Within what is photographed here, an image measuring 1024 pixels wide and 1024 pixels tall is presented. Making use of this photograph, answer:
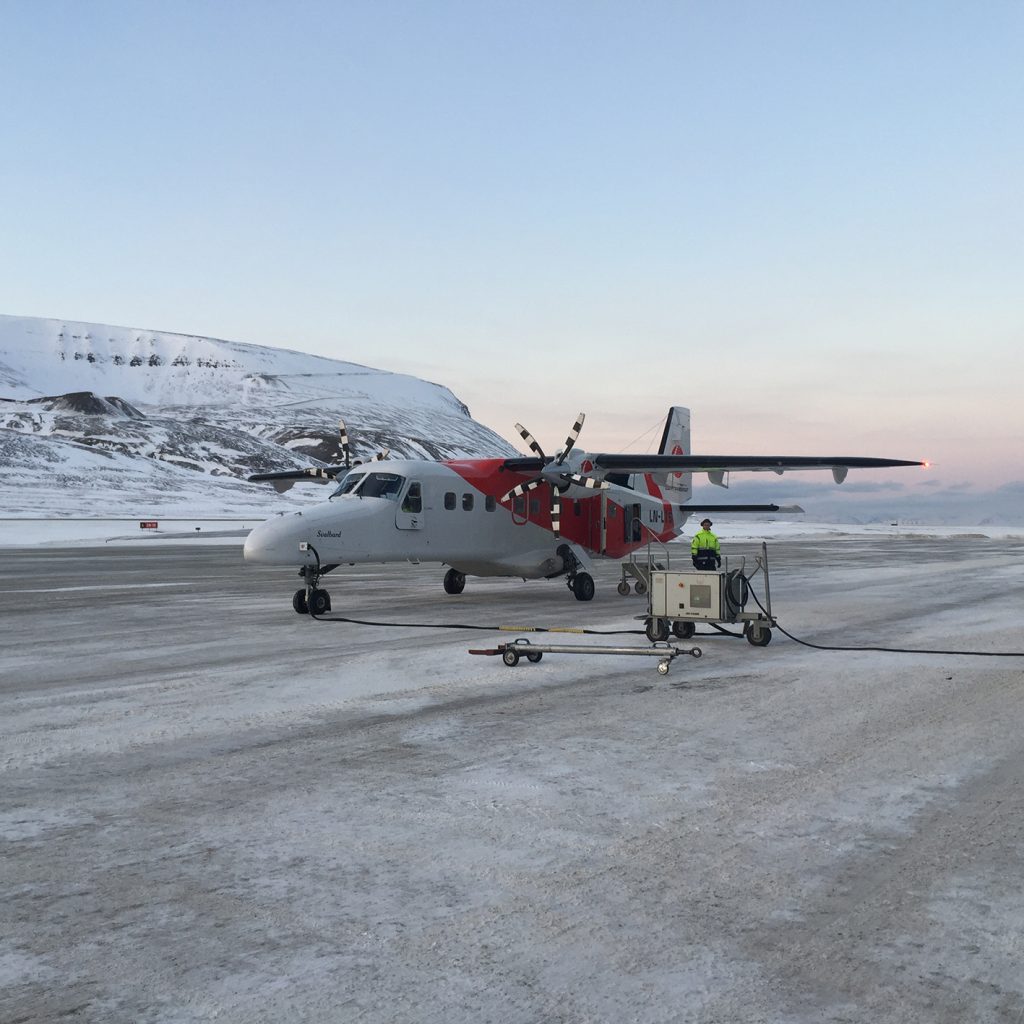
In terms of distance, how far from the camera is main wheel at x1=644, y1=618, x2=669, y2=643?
14.2 meters

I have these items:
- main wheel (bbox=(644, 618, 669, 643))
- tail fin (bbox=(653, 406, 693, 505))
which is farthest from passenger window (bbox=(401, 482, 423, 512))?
tail fin (bbox=(653, 406, 693, 505))

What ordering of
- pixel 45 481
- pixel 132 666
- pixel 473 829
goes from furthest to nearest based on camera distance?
pixel 45 481 → pixel 132 666 → pixel 473 829

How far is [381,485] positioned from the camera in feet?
67.3

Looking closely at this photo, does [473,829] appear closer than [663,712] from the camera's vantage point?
Yes

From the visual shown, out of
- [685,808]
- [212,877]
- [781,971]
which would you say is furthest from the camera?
[685,808]

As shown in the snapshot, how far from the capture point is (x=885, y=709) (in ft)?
30.5

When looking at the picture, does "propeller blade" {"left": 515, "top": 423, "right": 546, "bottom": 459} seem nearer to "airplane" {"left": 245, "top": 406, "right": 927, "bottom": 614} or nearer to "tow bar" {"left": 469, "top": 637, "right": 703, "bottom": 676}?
"airplane" {"left": 245, "top": 406, "right": 927, "bottom": 614}

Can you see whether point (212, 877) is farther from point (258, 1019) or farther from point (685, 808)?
point (685, 808)

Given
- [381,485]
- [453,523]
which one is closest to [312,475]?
[381,485]

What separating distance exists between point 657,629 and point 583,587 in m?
8.23

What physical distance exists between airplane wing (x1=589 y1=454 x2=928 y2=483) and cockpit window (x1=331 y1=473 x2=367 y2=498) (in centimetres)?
628

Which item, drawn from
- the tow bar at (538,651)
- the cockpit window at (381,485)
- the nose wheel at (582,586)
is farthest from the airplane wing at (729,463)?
the tow bar at (538,651)

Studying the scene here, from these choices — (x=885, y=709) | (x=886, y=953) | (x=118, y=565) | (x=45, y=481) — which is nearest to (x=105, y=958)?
(x=886, y=953)

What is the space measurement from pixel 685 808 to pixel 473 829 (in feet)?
4.73
